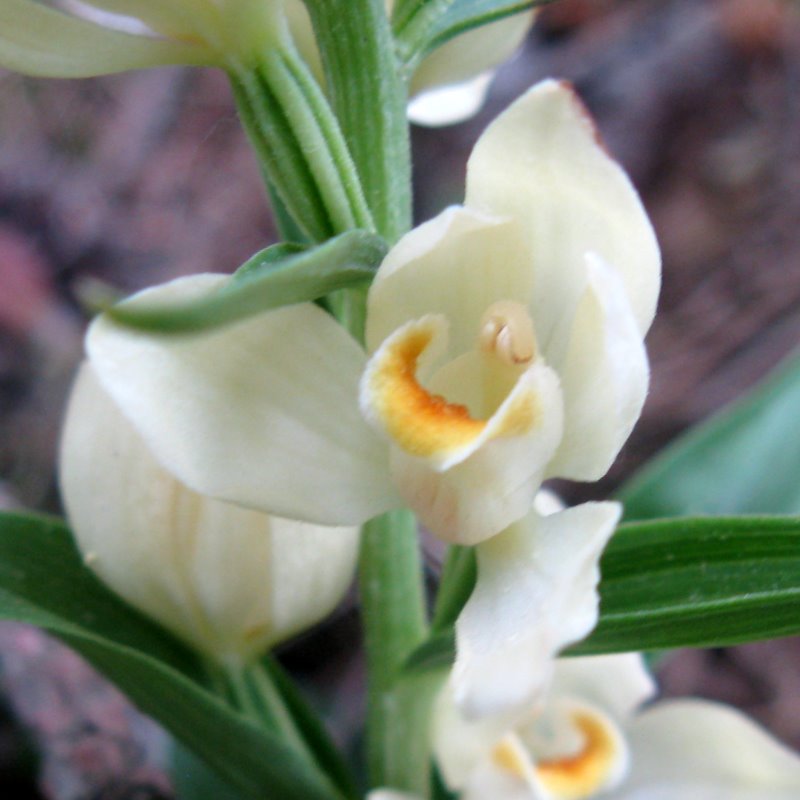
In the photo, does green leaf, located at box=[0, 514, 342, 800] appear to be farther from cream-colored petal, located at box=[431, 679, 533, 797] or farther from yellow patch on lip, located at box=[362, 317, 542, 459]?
yellow patch on lip, located at box=[362, 317, 542, 459]

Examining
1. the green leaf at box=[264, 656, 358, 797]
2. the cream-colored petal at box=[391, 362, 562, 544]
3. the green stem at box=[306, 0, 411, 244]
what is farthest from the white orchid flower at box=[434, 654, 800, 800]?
the green stem at box=[306, 0, 411, 244]

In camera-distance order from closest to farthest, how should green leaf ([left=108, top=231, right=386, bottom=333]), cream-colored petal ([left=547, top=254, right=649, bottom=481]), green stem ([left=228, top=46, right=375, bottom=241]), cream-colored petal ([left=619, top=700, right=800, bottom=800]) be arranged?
A: 1. green leaf ([left=108, top=231, right=386, bottom=333])
2. cream-colored petal ([left=547, top=254, right=649, bottom=481])
3. green stem ([left=228, top=46, right=375, bottom=241])
4. cream-colored petal ([left=619, top=700, right=800, bottom=800])

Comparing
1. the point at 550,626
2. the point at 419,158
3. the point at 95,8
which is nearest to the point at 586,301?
the point at 550,626

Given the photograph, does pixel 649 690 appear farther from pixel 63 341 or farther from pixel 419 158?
pixel 419 158

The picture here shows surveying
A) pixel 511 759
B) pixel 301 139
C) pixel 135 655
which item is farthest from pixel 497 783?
pixel 301 139

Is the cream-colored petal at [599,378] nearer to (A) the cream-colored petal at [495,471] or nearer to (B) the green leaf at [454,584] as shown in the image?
(A) the cream-colored petal at [495,471]

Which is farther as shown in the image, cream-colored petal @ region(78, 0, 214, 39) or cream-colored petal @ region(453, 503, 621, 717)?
cream-colored petal @ region(78, 0, 214, 39)

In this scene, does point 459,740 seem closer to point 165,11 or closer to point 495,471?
point 495,471
